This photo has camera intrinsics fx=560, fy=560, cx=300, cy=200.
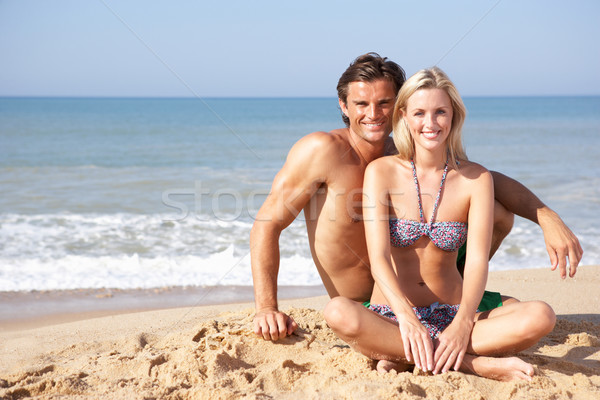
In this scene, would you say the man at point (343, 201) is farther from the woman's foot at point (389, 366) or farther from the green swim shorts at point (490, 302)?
the woman's foot at point (389, 366)

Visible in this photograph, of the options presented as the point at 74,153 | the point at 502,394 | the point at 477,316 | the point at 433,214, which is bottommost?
the point at 502,394

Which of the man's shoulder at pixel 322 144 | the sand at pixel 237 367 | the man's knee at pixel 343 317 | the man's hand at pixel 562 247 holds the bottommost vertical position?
the sand at pixel 237 367

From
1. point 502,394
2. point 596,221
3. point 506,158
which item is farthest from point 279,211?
point 506,158

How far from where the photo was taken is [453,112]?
321 centimetres

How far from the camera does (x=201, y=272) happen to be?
6270 mm

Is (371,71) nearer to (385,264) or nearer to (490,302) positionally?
(385,264)

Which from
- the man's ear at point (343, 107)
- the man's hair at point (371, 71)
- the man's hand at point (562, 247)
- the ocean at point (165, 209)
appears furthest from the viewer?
the ocean at point (165, 209)

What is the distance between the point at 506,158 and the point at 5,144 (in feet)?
55.8

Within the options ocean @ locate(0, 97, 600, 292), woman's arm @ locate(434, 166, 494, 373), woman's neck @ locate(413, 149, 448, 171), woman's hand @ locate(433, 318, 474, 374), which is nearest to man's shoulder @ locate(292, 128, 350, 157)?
woman's neck @ locate(413, 149, 448, 171)

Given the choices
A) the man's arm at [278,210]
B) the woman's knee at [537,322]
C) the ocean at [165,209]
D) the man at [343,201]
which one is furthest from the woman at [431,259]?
the ocean at [165,209]

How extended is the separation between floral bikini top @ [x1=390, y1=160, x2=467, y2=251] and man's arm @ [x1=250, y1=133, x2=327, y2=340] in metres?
0.56

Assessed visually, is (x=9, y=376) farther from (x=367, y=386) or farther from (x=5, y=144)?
(x=5, y=144)

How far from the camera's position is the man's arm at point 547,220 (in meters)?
3.20

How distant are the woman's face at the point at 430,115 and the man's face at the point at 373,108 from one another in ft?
1.06
